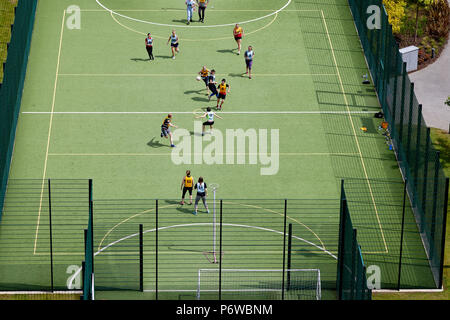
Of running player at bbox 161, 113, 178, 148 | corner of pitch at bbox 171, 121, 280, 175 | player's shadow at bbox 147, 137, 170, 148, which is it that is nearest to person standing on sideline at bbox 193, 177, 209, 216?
corner of pitch at bbox 171, 121, 280, 175

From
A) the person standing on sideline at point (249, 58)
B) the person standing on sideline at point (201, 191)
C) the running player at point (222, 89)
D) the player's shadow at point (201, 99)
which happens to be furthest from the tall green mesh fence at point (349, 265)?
the person standing on sideline at point (249, 58)

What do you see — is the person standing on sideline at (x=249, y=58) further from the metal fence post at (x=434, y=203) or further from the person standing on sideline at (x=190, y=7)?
the metal fence post at (x=434, y=203)

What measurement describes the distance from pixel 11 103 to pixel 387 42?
55.4 ft

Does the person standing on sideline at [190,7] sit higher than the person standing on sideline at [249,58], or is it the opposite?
the person standing on sideline at [190,7]

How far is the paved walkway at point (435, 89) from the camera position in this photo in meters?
49.9

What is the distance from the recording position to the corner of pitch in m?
44.4

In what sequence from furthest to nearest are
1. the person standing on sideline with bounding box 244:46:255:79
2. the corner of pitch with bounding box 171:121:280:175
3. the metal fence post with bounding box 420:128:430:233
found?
the person standing on sideline with bounding box 244:46:255:79, the corner of pitch with bounding box 171:121:280:175, the metal fence post with bounding box 420:128:430:233

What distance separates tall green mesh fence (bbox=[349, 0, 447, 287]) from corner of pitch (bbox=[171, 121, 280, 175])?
17.3ft

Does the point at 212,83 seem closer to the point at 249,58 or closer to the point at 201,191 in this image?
the point at 249,58

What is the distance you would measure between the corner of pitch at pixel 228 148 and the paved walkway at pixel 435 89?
833 cm

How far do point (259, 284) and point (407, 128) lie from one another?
1063 centimetres

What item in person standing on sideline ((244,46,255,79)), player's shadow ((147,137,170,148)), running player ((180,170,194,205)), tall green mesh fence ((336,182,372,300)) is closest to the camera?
tall green mesh fence ((336,182,372,300))

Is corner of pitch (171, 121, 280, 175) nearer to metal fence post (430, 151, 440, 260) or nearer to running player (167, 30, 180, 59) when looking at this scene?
running player (167, 30, 180, 59)
